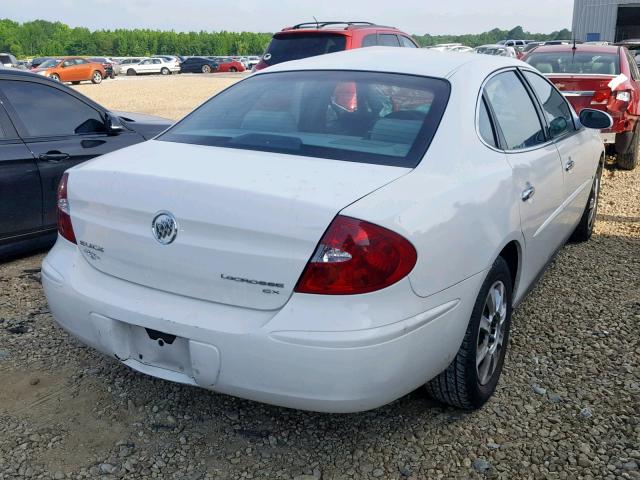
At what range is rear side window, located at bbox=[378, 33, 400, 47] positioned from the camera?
9.30 meters

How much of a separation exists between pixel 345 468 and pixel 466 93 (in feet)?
5.60

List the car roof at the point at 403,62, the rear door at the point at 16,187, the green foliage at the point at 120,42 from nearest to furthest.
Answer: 1. the car roof at the point at 403,62
2. the rear door at the point at 16,187
3. the green foliage at the point at 120,42

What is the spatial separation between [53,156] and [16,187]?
374 millimetres

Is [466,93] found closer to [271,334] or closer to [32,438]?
[271,334]

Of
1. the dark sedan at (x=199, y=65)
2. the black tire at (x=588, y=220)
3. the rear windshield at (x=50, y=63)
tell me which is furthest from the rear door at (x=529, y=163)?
the dark sedan at (x=199, y=65)

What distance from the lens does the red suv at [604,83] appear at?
773 centimetres

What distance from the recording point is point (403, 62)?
132 inches

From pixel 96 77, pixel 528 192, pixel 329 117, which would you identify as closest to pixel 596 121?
pixel 528 192

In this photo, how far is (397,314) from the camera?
226cm

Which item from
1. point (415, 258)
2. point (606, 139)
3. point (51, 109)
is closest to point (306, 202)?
point (415, 258)

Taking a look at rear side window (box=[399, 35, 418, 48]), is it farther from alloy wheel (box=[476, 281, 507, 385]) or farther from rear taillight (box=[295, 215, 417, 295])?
→ rear taillight (box=[295, 215, 417, 295])

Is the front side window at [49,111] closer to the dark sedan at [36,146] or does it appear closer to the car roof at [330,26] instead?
the dark sedan at [36,146]

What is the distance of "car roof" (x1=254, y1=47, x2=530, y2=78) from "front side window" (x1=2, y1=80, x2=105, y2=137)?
214 centimetres

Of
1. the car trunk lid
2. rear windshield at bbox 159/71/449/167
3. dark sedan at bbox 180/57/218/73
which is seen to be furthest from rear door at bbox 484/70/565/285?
dark sedan at bbox 180/57/218/73
